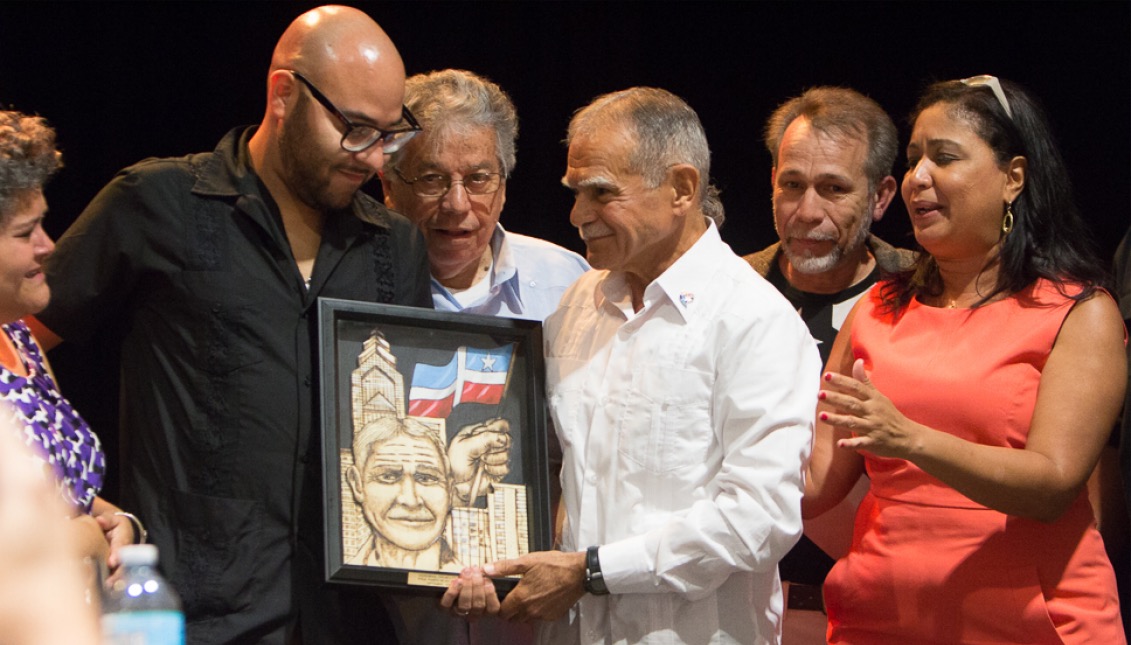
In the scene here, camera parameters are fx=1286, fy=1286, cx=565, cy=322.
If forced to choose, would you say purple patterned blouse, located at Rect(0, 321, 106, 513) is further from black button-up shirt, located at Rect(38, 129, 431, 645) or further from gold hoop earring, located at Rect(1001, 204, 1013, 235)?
gold hoop earring, located at Rect(1001, 204, 1013, 235)

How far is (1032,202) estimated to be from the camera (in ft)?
8.65

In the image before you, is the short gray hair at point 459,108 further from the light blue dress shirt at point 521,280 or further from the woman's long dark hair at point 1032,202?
the woman's long dark hair at point 1032,202

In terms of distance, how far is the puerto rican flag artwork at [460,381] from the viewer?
2.53m

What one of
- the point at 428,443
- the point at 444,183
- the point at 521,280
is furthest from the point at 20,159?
the point at 521,280

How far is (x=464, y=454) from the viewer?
2.53 meters

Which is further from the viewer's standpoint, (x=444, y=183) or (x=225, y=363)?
(x=444, y=183)

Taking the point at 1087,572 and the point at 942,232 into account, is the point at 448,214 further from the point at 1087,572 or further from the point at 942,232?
the point at 1087,572

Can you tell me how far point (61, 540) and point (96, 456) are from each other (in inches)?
72.3

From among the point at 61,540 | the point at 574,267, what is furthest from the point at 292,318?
the point at 61,540

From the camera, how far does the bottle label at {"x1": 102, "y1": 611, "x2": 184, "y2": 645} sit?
193cm

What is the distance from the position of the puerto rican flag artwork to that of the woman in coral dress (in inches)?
25.9

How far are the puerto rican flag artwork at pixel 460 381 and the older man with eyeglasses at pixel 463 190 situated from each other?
0.46 metres

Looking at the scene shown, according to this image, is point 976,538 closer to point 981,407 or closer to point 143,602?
point 981,407

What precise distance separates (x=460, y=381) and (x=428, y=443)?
145 mm
